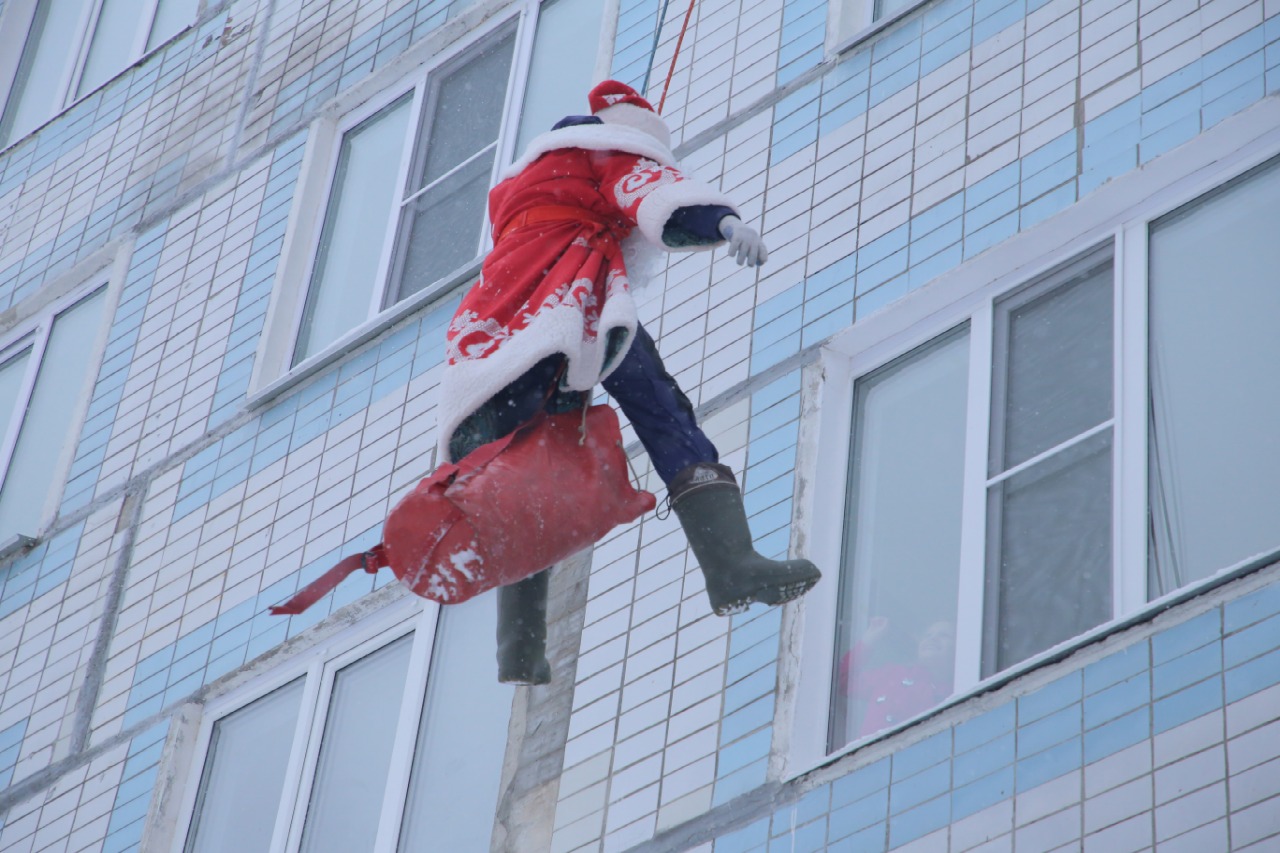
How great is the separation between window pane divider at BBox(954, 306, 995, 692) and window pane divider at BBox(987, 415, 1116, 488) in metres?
0.06

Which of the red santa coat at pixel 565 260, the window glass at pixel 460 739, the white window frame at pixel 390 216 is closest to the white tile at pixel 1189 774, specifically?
the red santa coat at pixel 565 260

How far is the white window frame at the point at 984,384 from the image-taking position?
6707 mm

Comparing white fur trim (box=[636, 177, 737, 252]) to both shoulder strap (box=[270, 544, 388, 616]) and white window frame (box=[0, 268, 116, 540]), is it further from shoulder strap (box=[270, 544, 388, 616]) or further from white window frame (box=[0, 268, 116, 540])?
white window frame (box=[0, 268, 116, 540])

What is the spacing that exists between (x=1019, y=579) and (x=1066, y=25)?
84.1 inches

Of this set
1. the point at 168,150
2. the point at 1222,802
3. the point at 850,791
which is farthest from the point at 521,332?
the point at 168,150

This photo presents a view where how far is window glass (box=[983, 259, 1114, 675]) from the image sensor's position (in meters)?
6.76

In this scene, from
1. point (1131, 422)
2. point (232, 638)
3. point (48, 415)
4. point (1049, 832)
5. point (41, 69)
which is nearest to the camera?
point (1049, 832)

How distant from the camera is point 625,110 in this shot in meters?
6.77

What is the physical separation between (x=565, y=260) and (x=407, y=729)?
9.00 ft

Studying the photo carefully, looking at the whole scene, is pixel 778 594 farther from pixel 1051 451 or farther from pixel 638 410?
pixel 1051 451

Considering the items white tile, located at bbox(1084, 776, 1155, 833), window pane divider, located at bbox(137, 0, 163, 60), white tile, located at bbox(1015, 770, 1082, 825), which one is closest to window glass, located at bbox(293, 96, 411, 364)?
window pane divider, located at bbox(137, 0, 163, 60)

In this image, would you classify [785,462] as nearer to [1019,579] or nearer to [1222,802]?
[1019,579]

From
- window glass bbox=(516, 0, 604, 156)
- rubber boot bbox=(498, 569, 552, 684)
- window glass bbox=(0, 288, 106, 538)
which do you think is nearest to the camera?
rubber boot bbox=(498, 569, 552, 684)

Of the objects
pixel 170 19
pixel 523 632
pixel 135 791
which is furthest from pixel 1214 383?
pixel 170 19
